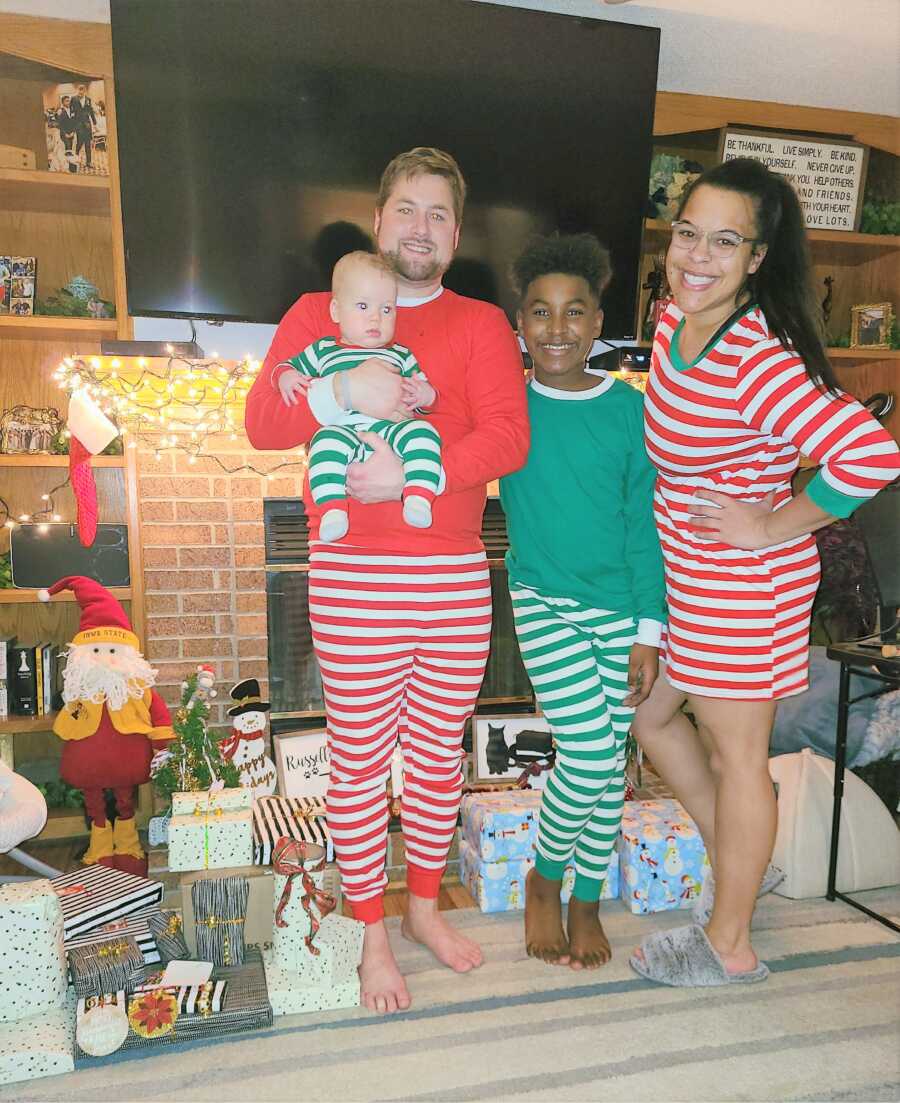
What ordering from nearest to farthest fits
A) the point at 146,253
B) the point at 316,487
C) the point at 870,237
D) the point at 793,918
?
the point at 316,487, the point at 793,918, the point at 146,253, the point at 870,237

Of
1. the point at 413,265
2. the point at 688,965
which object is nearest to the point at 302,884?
the point at 688,965

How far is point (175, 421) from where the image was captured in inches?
96.4

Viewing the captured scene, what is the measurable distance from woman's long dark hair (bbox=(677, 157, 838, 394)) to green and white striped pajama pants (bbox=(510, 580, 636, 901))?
22.9 inches

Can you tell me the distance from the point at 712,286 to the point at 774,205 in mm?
163

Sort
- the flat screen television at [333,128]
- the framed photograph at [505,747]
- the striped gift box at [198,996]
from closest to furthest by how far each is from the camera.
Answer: the striped gift box at [198,996] → the flat screen television at [333,128] → the framed photograph at [505,747]

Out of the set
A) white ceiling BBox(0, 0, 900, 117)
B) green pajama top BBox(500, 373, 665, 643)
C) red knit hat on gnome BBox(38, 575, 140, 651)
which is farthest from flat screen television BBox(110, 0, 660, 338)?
green pajama top BBox(500, 373, 665, 643)

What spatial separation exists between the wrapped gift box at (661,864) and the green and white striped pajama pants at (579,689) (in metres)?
0.28

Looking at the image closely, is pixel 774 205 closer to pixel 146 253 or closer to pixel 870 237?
pixel 146 253

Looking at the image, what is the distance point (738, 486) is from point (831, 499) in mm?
171

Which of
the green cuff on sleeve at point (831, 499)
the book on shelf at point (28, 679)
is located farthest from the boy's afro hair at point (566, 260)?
the book on shelf at point (28, 679)

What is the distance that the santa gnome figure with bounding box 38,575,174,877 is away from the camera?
7.04ft

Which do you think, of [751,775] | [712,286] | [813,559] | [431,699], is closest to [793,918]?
[751,775]

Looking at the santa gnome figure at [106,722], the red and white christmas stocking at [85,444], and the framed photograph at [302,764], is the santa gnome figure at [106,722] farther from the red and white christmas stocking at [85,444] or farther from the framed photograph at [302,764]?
the framed photograph at [302,764]

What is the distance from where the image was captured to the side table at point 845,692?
5.63ft
